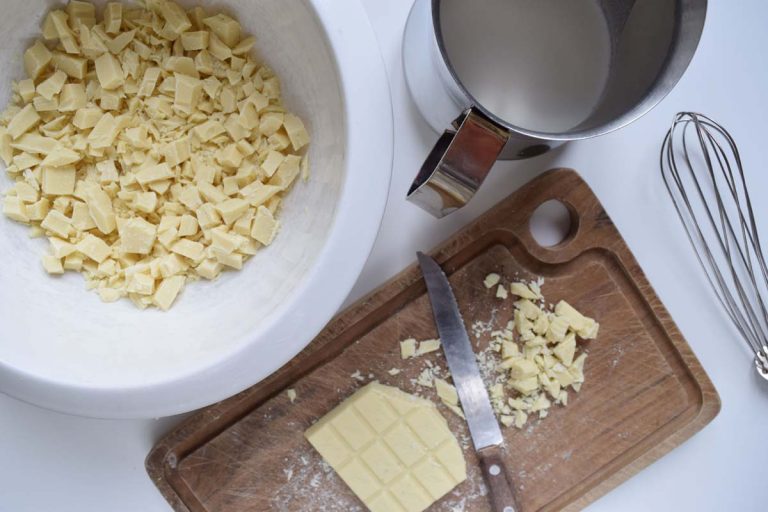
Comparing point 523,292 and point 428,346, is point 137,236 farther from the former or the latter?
point 523,292

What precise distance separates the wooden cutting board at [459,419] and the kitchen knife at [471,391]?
0.03m

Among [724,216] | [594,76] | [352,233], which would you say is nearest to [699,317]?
[724,216]

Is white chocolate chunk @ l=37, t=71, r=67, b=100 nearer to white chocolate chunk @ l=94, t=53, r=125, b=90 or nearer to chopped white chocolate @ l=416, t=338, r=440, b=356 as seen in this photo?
white chocolate chunk @ l=94, t=53, r=125, b=90

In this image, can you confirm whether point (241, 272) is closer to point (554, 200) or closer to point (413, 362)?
point (413, 362)

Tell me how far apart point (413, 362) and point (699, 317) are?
1.72 feet

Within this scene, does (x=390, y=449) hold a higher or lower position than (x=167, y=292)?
lower

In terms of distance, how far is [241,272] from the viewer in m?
0.93

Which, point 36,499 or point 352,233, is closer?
point 352,233

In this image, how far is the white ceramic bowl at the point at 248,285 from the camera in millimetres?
784

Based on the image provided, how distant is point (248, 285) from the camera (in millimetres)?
921

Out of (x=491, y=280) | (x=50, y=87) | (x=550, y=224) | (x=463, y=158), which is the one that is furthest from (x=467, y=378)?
(x=50, y=87)

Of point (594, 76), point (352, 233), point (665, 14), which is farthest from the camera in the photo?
point (594, 76)

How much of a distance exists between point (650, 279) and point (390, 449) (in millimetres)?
546

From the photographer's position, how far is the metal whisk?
3.64ft
